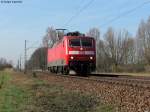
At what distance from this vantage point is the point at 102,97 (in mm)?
16531

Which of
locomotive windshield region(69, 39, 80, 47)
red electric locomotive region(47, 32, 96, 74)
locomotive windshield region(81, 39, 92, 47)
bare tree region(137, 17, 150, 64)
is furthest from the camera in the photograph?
bare tree region(137, 17, 150, 64)

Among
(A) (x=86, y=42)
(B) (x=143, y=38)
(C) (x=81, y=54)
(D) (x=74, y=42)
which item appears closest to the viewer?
(C) (x=81, y=54)

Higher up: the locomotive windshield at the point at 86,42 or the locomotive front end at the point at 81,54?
the locomotive windshield at the point at 86,42

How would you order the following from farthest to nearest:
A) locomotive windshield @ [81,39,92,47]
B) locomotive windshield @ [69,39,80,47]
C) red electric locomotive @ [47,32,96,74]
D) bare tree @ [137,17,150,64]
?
1. bare tree @ [137,17,150,64]
2. locomotive windshield @ [81,39,92,47]
3. locomotive windshield @ [69,39,80,47]
4. red electric locomotive @ [47,32,96,74]

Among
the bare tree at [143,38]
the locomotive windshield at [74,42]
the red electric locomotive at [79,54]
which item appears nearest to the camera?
the red electric locomotive at [79,54]

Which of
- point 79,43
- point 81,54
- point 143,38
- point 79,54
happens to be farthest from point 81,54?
point 143,38

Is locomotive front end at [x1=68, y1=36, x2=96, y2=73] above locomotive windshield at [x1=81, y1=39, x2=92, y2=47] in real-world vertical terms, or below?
below

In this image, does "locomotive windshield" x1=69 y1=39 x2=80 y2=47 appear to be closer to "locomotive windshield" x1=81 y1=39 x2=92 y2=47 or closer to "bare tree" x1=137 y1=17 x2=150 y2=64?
"locomotive windshield" x1=81 y1=39 x2=92 y2=47

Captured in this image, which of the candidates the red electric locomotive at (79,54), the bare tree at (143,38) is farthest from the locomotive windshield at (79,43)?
the bare tree at (143,38)

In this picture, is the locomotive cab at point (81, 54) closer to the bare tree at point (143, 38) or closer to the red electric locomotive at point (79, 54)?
the red electric locomotive at point (79, 54)

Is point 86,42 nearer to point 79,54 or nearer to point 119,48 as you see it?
point 79,54

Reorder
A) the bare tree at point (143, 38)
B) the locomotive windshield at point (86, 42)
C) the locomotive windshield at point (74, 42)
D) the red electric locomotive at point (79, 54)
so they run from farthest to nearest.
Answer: the bare tree at point (143, 38) → the locomotive windshield at point (86, 42) → the locomotive windshield at point (74, 42) → the red electric locomotive at point (79, 54)

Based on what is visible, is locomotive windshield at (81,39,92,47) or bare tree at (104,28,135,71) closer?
locomotive windshield at (81,39,92,47)

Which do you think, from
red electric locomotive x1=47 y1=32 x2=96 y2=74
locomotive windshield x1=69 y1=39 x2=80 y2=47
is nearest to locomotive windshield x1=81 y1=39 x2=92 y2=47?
red electric locomotive x1=47 y1=32 x2=96 y2=74
